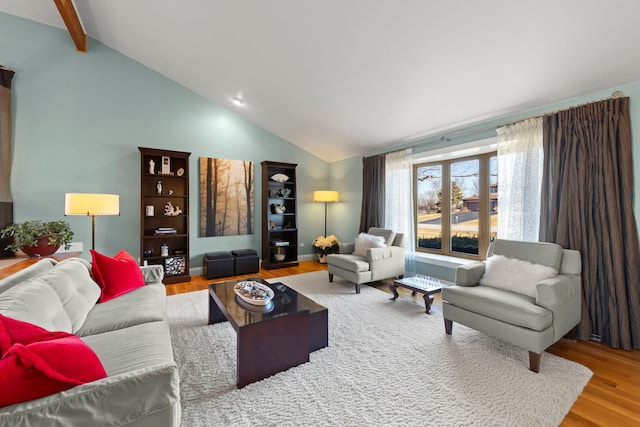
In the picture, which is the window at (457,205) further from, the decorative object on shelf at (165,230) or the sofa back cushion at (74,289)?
the sofa back cushion at (74,289)

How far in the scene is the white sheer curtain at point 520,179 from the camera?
9.65 ft

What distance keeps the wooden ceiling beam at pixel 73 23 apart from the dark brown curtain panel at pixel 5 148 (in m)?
0.87

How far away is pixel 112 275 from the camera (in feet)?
7.61

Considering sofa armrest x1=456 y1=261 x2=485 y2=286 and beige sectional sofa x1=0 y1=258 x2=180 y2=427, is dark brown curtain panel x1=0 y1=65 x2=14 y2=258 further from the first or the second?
sofa armrest x1=456 y1=261 x2=485 y2=286

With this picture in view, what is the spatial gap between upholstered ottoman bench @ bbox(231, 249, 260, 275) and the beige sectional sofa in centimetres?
221

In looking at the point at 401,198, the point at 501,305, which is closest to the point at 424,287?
the point at 501,305

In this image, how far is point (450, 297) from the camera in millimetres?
2496

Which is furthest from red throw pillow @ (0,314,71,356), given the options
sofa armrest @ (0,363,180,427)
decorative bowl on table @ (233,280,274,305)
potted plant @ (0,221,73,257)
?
potted plant @ (0,221,73,257)

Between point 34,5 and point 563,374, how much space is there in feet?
22.2

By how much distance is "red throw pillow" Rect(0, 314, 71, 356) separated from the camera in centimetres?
97

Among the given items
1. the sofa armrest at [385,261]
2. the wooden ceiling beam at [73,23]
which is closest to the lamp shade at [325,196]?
the sofa armrest at [385,261]

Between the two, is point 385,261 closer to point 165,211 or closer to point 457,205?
point 457,205

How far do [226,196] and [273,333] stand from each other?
3.57m

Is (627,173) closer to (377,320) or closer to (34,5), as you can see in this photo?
(377,320)
